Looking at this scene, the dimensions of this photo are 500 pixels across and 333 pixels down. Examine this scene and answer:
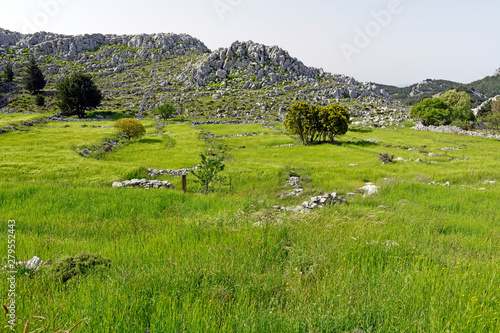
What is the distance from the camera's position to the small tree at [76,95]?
73000 millimetres

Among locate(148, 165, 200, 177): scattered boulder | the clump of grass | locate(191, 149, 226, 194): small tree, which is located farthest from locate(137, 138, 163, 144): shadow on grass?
locate(191, 149, 226, 194): small tree

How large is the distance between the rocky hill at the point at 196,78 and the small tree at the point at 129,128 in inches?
1958

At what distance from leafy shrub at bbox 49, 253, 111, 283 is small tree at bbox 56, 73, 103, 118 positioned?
9062 centimetres

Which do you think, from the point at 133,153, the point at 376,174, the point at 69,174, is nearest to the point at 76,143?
the point at 133,153

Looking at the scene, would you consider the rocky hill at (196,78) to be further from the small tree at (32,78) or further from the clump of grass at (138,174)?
the clump of grass at (138,174)

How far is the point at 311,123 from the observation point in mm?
44031

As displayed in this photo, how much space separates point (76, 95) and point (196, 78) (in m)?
83.9

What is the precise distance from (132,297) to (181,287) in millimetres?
654

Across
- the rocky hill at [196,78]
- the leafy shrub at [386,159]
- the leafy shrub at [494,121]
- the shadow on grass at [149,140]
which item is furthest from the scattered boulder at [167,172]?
the leafy shrub at [494,121]

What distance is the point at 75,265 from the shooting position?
3.90 metres

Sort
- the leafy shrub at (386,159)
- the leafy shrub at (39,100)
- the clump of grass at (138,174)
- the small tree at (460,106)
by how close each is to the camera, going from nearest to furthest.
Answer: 1. the clump of grass at (138,174)
2. the leafy shrub at (386,159)
3. the small tree at (460,106)
4. the leafy shrub at (39,100)

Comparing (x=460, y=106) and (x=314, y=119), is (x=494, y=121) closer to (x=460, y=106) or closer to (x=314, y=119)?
(x=460, y=106)

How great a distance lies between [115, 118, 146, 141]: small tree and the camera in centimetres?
4262

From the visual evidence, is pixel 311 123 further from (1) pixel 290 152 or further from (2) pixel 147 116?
(2) pixel 147 116
